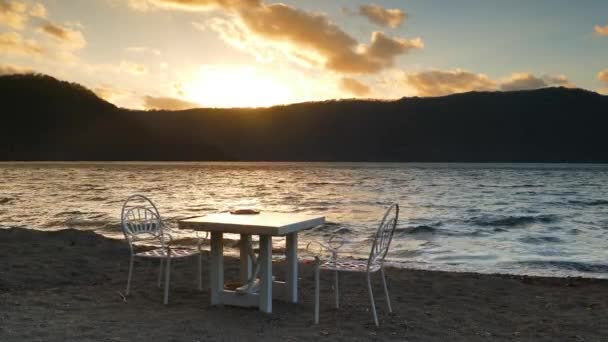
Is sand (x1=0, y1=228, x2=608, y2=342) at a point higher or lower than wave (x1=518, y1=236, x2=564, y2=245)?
higher

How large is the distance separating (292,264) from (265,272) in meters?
0.41

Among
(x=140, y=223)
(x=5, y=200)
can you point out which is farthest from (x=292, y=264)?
(x=5, y=200)

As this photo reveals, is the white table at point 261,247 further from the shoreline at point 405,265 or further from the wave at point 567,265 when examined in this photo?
the wave at point 567,265

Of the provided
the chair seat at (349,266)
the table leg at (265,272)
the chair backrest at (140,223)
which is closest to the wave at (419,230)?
the chair backrest at (140,223)

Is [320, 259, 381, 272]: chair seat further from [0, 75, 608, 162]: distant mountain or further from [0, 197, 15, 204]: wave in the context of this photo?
[0, 75, 608, 162]: distant mountain

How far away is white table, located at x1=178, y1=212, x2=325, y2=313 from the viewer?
177 inches

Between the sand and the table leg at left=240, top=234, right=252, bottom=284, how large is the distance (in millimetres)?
418

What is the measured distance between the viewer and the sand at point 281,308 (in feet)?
13.9

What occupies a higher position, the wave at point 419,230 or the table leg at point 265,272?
the table leg at point 265,272

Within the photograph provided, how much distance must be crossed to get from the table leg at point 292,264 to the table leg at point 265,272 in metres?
0.31

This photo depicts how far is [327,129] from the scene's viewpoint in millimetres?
110875

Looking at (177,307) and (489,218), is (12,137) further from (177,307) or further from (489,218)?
(177,307)

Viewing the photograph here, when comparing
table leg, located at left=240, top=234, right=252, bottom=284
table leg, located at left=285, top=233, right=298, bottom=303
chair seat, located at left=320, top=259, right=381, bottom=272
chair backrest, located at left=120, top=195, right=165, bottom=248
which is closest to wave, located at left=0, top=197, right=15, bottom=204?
chair backrest, located at left=120, top=195, right=165, bottom=248

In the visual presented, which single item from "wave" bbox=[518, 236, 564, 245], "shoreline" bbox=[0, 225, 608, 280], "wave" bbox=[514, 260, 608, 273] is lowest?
"wave" bbox=[518, 236, 564, 245]
